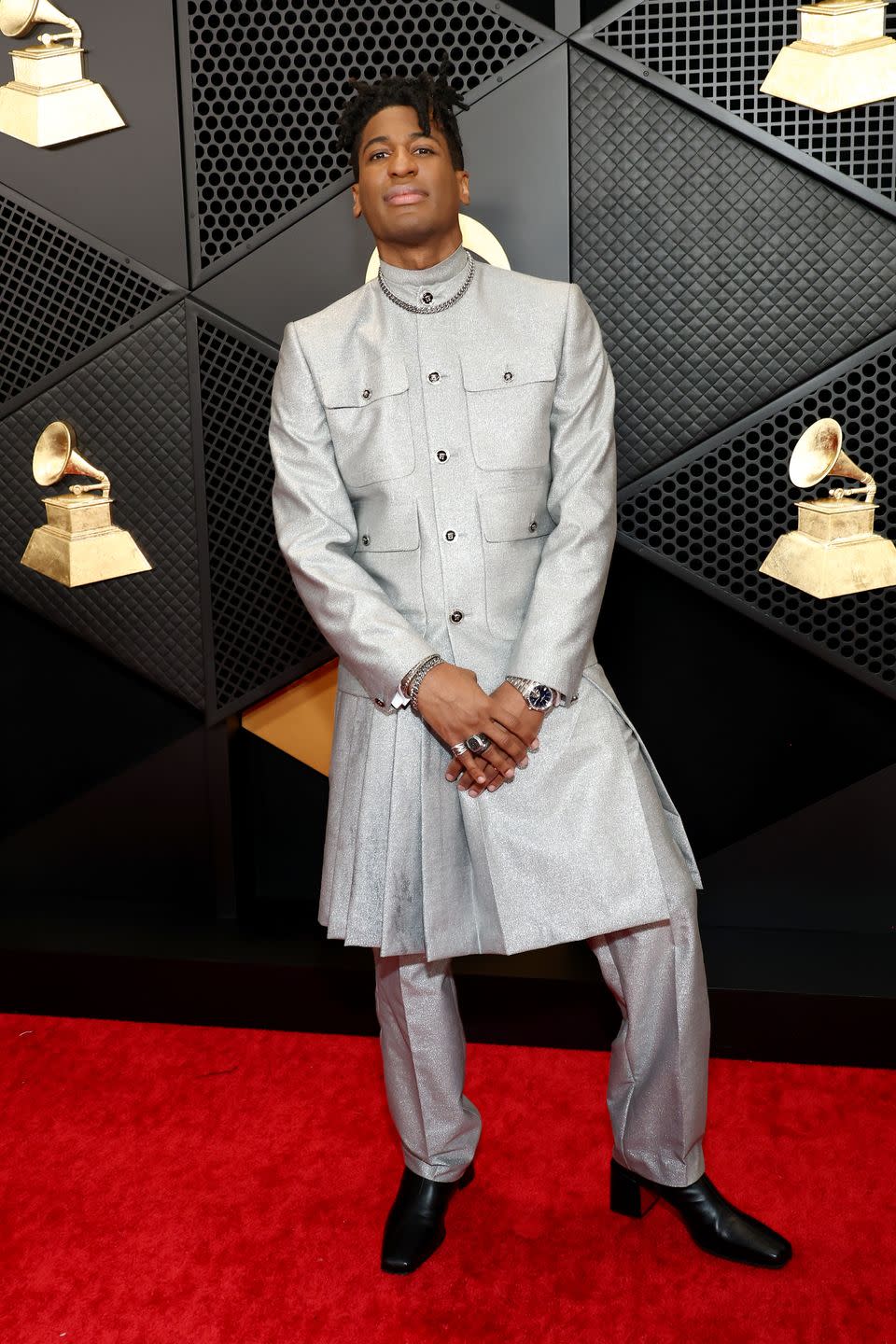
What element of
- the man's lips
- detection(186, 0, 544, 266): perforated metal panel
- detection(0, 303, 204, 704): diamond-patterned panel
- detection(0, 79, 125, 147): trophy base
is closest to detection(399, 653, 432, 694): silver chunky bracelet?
the man's lips

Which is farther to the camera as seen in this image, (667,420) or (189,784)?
(189,784)

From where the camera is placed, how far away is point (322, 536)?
7.14 ft

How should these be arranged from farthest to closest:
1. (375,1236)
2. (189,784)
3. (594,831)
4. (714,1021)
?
1. (189,784)
2. (714,1021)
3. (375,1236)
4. (594,831)

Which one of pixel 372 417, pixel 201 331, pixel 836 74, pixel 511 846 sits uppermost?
pixel 836 74

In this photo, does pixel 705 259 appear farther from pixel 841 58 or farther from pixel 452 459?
pixel 452 459

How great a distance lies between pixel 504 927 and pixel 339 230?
1.58m

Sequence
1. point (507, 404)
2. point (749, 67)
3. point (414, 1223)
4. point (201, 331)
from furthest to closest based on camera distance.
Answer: point (201, 331), point (749, 67), point (414, 1223), point (507, 404)

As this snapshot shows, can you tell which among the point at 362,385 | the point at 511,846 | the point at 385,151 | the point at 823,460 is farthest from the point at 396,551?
the point at 823,460

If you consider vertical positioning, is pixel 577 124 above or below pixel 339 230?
above

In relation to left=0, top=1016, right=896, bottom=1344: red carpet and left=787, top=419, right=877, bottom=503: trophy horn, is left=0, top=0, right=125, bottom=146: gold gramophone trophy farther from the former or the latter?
left=0, top=1016, right=896, bottom=1344: red carpet

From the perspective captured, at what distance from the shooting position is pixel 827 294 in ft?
9.04

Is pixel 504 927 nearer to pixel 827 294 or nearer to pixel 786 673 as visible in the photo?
pixel 786 673

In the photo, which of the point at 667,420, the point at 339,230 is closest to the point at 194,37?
the point at 339,230

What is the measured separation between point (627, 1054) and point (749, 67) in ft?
6.28
